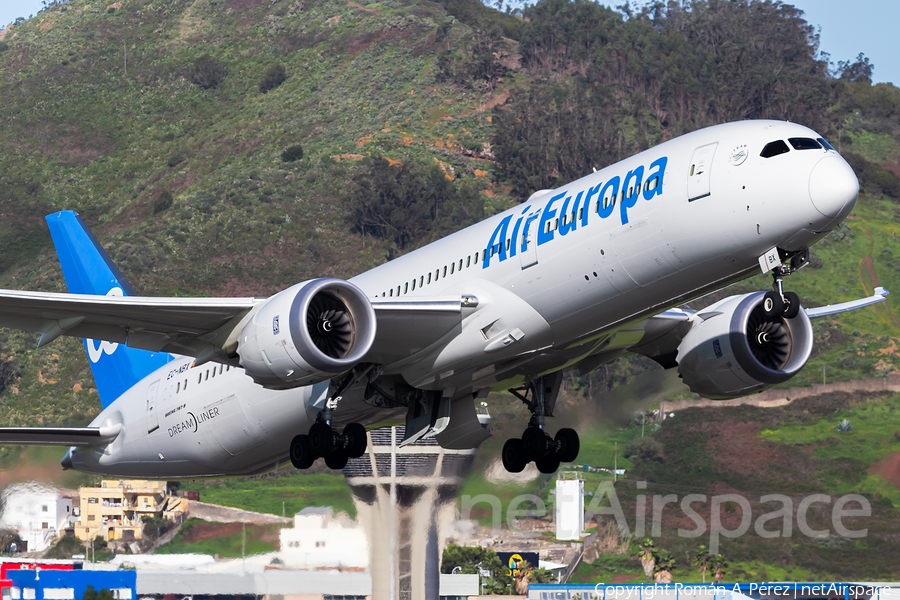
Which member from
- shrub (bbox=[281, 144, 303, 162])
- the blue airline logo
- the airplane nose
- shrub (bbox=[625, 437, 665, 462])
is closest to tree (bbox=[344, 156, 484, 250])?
shrub (bbox=[281, 144, 303, 162])

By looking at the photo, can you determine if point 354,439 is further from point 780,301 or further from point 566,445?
point 780,301

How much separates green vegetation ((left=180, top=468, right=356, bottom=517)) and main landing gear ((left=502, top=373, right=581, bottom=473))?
665 centimetres

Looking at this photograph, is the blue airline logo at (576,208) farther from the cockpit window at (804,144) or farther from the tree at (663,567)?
the tree at (663,567)

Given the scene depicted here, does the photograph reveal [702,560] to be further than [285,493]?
Yes

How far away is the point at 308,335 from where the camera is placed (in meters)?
21.2

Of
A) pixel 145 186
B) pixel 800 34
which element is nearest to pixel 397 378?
pixel 145 186

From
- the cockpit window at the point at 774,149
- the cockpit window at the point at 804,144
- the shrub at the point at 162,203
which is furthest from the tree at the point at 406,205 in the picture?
the cockpit window at the point at 804,144

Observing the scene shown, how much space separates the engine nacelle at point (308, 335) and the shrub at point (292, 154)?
470ft

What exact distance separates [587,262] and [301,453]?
25.3 ft

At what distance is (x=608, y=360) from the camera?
25891 mm

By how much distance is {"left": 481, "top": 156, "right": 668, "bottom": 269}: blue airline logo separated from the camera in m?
20.3

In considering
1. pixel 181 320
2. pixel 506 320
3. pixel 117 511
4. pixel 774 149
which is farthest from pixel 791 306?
pixel 117 511

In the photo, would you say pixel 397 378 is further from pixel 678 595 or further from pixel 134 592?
pixel 678 595

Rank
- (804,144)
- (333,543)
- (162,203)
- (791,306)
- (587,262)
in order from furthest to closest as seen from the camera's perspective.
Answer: (162,203) < (333,543) < (587,262) < (791,306) < (804,144)
